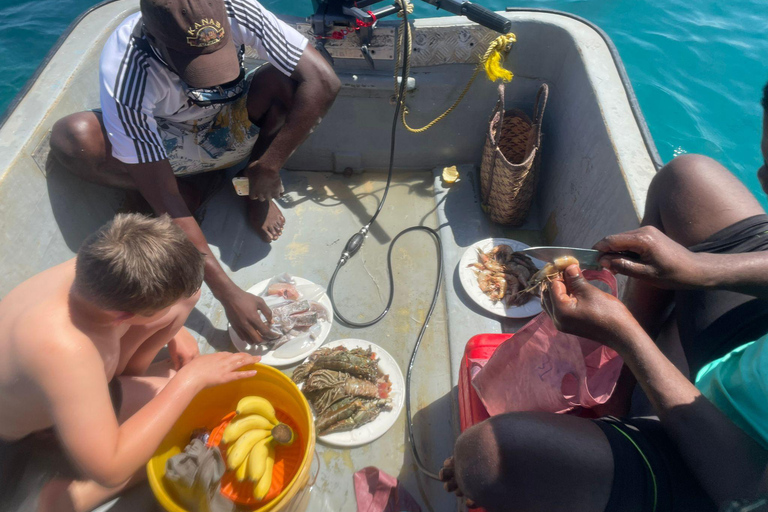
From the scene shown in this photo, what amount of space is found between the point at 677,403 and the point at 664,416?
0.06 metres

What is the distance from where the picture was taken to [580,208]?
232cm

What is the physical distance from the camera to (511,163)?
2693 mm

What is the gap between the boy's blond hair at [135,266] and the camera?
1.27 metres

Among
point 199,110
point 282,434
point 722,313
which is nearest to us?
point 722,313

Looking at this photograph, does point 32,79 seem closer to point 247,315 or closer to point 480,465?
point 247,315

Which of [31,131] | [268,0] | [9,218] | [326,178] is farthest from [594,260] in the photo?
[268,0]

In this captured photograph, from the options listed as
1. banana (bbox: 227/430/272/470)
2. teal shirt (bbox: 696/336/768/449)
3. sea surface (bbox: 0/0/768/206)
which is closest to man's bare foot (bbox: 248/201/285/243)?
banana (bbox: 227/430/272/470)

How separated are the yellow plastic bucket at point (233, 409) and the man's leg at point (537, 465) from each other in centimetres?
61

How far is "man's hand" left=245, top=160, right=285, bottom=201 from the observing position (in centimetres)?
248

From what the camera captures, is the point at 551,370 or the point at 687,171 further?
the point at 687,171

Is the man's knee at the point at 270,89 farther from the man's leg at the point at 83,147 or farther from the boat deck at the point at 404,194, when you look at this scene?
the man's leg at the point at 83,147

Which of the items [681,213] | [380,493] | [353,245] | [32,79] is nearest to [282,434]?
[380,493]

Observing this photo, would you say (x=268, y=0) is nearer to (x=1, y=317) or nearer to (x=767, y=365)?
(x=1, y=317)

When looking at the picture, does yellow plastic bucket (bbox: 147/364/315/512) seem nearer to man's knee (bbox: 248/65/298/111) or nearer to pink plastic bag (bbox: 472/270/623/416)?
pink plastic bag (bbox: 472/270/623/416)
